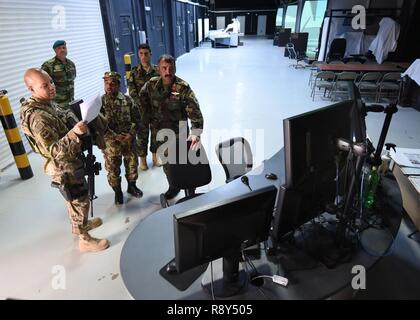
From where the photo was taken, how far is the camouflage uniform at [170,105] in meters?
2.84

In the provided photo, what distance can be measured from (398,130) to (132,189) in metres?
4.80

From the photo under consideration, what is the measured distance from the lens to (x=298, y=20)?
14.3m

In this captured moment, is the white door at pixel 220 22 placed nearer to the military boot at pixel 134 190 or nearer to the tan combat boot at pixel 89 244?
the military boot at pixel 134 190

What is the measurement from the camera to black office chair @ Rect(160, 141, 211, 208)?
237 centimetres

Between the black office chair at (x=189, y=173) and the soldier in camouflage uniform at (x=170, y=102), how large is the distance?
260 millimetres

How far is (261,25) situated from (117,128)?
2467cm

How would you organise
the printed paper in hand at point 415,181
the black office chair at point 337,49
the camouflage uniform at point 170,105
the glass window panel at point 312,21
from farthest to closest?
1. the glass window panel at point 312,21
2. the black office chair at point 337,49
3. the camouflage uniform at point 170,105
4. the printed paper in hand at point 415,181

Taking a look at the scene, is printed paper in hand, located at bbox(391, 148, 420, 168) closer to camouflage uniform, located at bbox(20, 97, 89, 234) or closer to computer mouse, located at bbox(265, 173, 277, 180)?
computer mouse, located at bbox(265, 173, 277, 180)

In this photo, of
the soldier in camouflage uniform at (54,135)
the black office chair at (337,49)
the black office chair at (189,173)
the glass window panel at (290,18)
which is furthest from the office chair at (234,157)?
the glass window panel at (290,18)

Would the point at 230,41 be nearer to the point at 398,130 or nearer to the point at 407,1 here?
the point at 407,1

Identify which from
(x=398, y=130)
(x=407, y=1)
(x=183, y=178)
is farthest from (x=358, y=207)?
(x=407, y=1)

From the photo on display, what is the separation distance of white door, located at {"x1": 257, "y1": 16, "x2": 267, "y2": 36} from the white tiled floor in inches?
770

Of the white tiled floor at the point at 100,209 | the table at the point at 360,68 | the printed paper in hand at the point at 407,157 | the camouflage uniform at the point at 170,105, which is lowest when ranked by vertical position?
the white tiled floor at the point at 100,209

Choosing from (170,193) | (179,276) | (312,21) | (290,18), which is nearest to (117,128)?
(170,193)
